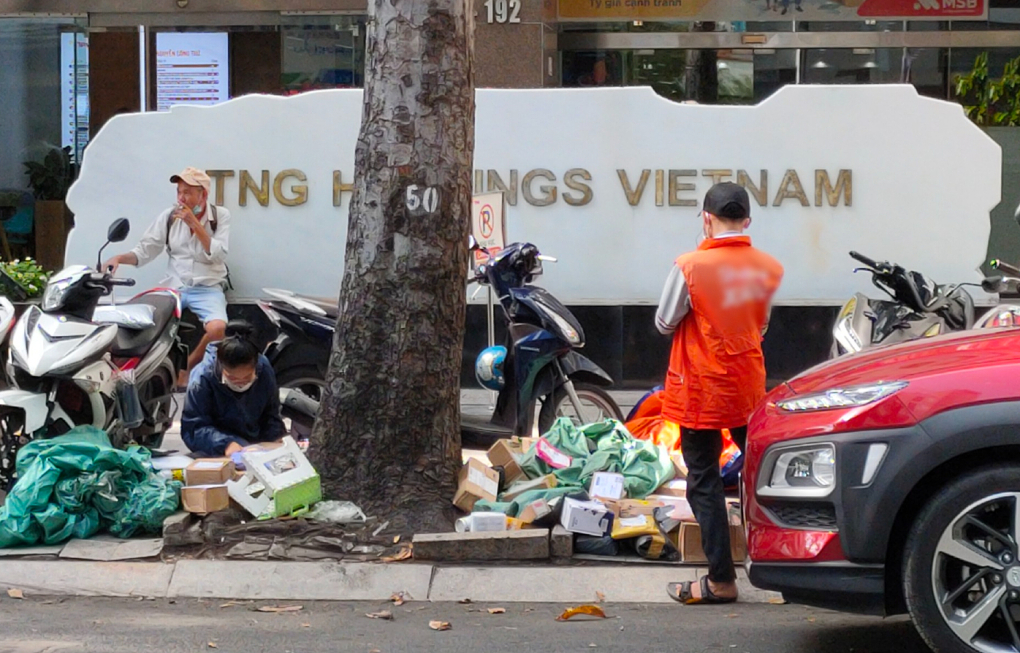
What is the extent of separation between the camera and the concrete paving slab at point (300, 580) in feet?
19.5

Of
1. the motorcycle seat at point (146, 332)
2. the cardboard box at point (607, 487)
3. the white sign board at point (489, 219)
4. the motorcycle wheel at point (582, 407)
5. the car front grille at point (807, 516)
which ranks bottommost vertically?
the cardboard box at point (607, 487)

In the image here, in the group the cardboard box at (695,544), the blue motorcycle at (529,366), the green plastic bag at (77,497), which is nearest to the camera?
the cardboard box at (695,544)

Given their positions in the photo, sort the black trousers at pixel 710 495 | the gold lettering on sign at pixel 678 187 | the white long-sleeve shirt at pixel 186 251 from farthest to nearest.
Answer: the gold lettering on sign at pixel 678 187
the white long-sleeve shirt at pixel 186 251
the black trousers at pixel 710 495

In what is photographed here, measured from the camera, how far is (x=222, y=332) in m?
9.27

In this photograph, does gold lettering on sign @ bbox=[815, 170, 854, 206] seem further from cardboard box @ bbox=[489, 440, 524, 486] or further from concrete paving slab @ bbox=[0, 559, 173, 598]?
concrete paving slab @ bbox=[0, 559, 173, 598]

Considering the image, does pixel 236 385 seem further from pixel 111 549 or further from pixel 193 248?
pixel 193 248

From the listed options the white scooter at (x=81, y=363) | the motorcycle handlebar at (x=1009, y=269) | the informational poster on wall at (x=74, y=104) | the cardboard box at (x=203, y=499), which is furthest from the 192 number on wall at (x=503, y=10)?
the cardboard box at (x=203, y=499)

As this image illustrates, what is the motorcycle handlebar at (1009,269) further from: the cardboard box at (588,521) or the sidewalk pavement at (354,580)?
the cardboard box at (588,521)

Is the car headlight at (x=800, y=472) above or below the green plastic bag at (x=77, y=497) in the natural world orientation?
above

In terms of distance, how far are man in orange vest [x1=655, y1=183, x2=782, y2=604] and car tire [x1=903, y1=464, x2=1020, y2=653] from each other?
44.8 inches

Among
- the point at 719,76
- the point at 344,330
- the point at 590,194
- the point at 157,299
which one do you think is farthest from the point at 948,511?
the point at 719,76

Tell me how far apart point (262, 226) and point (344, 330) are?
478cm

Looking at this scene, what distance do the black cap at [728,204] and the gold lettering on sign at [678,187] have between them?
531cm

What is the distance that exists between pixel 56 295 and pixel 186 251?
8.05ft
